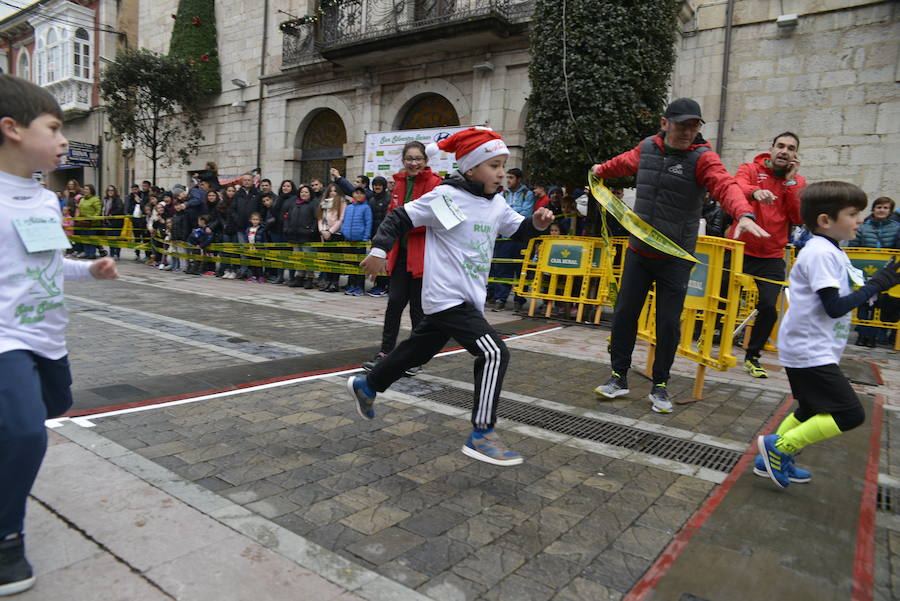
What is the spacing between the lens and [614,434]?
3.74 meters

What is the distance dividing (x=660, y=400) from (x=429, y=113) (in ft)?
42.8

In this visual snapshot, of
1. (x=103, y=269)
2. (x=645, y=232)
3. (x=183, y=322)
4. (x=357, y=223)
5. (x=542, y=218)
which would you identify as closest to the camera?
(x=103, y=269)

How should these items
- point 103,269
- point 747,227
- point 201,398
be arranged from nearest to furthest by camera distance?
point 103,269
point 747,227
point 201,398

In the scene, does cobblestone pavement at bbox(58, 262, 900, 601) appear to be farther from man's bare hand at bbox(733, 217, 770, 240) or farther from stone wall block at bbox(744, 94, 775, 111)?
stone wall block at bbox(744, 94, 775, 111)

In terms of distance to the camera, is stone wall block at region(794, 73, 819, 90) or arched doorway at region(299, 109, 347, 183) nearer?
stone wall block at region(794, 73, 819, 90)

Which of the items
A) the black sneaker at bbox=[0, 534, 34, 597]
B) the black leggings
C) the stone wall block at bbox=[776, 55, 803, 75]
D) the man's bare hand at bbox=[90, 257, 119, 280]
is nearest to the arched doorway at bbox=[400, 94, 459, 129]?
the stone wall block at bbox=[776, 55, 803, 75]

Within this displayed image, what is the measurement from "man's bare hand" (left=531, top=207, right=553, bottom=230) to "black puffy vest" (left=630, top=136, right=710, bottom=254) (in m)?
1.27

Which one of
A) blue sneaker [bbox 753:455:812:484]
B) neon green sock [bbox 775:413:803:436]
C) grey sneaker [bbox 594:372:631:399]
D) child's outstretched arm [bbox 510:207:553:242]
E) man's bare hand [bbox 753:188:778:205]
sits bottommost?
blue sneaker [bbox 753:455:812:484]

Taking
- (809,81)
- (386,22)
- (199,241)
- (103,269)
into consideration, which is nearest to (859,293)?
(103,269)

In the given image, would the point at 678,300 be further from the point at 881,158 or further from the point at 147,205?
the point at 147,205

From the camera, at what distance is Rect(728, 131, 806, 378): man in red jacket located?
529 centimetres

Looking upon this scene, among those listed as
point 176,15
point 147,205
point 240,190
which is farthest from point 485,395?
point 176,15

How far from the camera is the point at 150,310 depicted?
8.05 m

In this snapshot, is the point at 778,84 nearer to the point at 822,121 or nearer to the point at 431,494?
the point at 822,121
